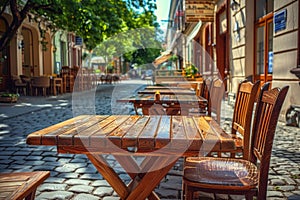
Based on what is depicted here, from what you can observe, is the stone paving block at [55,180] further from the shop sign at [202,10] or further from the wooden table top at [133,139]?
the shop sign at [202,10]

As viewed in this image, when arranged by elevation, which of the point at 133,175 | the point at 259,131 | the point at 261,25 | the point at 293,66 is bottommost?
the point at 133,175

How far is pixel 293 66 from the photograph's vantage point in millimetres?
5641

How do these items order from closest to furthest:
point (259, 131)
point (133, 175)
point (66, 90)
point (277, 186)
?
point (259, 131), point (133, 175), point (277, 186), point (66, 90)

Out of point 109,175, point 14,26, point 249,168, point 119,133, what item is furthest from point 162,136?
point 14,26

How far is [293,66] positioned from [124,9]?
27.9ft

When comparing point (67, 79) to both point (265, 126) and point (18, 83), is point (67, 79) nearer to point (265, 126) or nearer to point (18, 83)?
point (18, 83)

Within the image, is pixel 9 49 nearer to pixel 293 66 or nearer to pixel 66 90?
pixel 66 90

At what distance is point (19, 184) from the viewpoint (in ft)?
5.82

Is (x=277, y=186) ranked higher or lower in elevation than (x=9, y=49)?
lower

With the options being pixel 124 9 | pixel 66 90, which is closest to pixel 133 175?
pixel 124 9

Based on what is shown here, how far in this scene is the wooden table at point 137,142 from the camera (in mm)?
1643

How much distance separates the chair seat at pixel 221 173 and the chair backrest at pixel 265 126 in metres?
0.11

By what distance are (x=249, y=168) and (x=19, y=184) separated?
4.56 feet

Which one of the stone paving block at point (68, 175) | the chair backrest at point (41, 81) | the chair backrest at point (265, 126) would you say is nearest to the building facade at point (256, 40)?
the chair backrest at point (265, 126)
